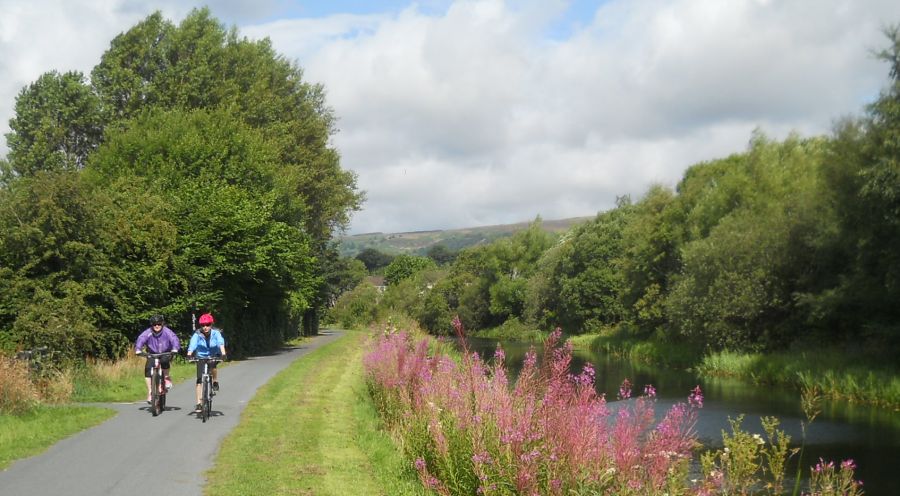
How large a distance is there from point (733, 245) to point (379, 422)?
27.1 metres

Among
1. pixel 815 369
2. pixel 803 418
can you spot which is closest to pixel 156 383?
pixel 803 418

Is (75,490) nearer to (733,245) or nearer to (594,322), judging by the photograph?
(733,245)

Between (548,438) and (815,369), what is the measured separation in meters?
25.8

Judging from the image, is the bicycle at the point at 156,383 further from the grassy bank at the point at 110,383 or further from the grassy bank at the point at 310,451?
the grassy bank at the point at 110,383

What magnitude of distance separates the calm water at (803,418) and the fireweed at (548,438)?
4.32 m

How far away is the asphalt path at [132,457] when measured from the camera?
930 cm

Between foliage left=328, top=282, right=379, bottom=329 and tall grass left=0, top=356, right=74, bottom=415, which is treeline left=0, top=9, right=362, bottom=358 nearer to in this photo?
tall grass left=0, top=356, right=74, bottom=415

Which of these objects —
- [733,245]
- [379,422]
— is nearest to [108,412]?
[379,422]

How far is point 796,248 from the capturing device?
117ft

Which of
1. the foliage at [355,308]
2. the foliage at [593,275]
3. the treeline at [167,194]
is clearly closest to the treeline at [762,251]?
the foliage at [593,275]

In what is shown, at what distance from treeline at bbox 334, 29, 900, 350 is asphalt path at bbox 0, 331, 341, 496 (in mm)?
Answer: 20875

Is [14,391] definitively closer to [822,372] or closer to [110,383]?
[110,383]

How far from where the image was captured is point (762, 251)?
36.9 metres

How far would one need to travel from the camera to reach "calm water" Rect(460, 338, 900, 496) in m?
16.7
